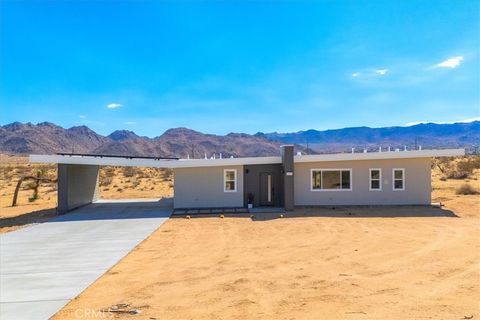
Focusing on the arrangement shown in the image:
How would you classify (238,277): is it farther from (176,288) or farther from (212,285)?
(176,288)

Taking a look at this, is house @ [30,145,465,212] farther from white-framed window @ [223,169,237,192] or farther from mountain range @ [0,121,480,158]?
mountain range @ [0,121,480,158]

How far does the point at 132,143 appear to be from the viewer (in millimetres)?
129500

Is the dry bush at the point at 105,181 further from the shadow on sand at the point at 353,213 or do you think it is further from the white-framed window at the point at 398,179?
the white-framed window at the point at 398,179

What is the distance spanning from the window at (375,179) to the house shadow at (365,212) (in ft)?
3.53

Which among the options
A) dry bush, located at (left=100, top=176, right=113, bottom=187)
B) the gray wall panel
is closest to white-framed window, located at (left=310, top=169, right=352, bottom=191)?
the gray wall panel

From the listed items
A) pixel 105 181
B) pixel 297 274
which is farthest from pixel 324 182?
pixel 105 181

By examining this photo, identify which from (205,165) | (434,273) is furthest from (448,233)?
(205,165)

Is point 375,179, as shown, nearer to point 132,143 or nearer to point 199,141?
point 132,143

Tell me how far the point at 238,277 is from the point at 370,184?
46.9 ft

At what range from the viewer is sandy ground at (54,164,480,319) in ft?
21.8

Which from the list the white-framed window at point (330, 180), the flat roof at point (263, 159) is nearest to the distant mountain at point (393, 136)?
the white-framed window at point (330, 180)

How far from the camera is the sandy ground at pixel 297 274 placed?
21.8 feet

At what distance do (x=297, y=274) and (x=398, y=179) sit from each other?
14347mm

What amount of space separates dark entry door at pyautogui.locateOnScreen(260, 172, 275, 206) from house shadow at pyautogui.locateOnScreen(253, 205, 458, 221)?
5.64 feet
